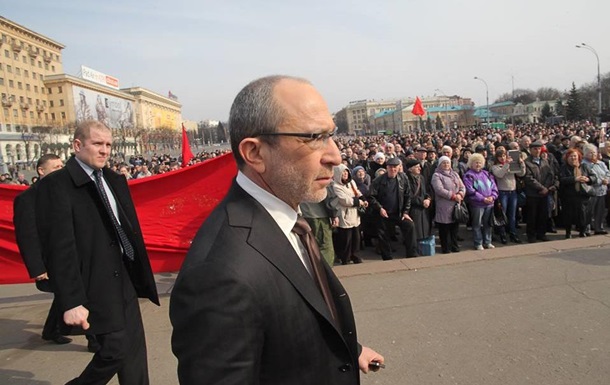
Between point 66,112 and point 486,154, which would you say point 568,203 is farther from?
point 66,112

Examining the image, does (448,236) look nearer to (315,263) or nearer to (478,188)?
(478,188)

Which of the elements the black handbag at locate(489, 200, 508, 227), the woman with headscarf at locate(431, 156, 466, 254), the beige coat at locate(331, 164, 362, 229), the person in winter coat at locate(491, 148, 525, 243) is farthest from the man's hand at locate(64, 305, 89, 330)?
the person in winter coat at locate(491, 148, 525, 243)

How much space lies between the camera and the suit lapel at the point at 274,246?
1.24 meters

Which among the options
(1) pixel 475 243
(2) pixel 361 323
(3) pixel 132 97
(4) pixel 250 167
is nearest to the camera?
(4) pixel 250 167

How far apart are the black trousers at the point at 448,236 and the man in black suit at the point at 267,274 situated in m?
6.24

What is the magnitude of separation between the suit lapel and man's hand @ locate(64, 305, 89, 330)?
176 centimetres

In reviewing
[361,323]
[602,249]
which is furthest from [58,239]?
[602,249]

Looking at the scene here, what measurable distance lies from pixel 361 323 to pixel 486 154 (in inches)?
272

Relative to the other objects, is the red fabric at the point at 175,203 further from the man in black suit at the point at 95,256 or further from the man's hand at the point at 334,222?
the man in black suit at the point at 95,256

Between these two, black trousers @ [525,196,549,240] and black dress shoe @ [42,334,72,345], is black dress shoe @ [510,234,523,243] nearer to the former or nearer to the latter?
black trousers @ [525,196,549,240]

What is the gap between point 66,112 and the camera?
282ft

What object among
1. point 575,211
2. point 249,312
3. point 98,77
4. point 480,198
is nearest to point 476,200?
point 480,198

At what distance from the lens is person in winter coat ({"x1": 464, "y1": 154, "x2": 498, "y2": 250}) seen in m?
7.30

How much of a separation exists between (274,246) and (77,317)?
1879 mm
